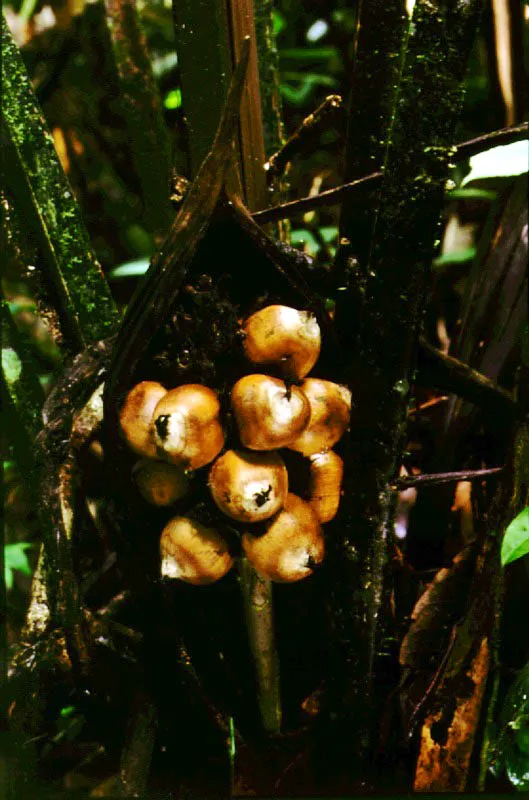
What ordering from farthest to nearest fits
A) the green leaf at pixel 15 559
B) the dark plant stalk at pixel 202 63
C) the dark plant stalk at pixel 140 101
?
the green leaf at pixel 15 559, the dark plant stalk at pixel 140 101, the dark plant stalk at pixel 202 63

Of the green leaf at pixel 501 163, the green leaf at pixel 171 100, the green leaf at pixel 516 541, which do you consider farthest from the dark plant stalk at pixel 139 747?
the green leaf at pixel 171 100

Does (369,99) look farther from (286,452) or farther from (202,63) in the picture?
(286,452)

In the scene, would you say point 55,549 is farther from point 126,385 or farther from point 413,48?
point 413,48

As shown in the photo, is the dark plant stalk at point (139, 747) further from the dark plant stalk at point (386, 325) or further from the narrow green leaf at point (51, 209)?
the narrow green leaf at point (51, 209)

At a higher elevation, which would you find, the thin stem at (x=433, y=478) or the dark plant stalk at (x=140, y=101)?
the dark plant stalk at (x=140, y=101)

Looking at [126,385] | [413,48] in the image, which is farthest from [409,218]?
[126,385]

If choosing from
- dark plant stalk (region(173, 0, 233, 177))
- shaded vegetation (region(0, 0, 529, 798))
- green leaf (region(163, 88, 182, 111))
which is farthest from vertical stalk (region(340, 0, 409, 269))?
green leaf (region(163, 88, 182, 111))

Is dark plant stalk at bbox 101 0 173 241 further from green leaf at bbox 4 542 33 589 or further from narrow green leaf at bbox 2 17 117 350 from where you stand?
green leaf at bbox 4 542 33 589
